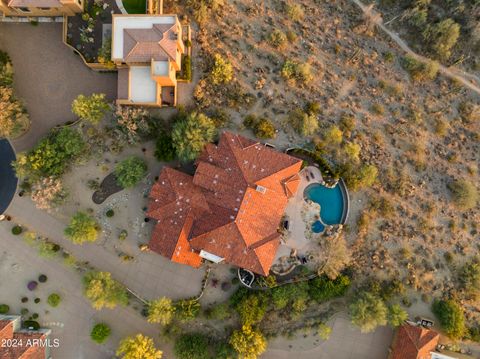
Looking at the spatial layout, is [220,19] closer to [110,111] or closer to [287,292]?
[110,111]

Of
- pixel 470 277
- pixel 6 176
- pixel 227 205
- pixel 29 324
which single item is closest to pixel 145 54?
pixel 227 205

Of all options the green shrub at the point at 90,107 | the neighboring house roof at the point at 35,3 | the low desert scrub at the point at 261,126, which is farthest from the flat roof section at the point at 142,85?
the low desert scrub at the point at 261,126

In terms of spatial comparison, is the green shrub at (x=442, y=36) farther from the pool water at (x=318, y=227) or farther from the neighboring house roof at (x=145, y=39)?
the neighboring house roof at (x=145, y=39)

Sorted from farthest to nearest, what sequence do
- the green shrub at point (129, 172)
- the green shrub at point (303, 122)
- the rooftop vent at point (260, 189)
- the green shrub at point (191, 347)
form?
the green shrub at point (303, 122), the green shrub at point (129, 172), the green shrub at point (191, 347), the rooftop vent at point (260, 189)

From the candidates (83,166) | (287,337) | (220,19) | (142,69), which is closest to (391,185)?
(287,337)

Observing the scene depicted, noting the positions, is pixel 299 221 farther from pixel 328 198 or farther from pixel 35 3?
pixel 35 3

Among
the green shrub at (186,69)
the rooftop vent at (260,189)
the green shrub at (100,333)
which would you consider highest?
the green shrub at (186,69)

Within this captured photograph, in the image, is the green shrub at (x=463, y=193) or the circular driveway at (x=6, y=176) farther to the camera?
the green shrub at (x=463, y=193)
